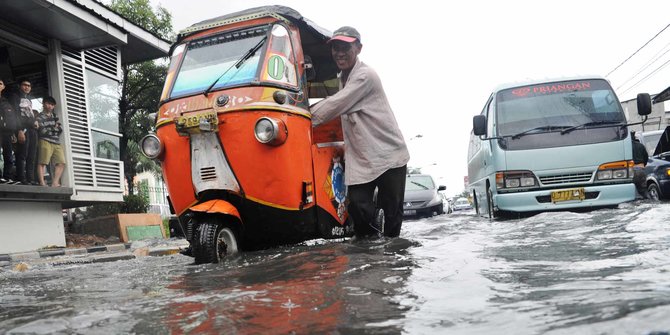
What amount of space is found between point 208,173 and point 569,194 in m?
5.17

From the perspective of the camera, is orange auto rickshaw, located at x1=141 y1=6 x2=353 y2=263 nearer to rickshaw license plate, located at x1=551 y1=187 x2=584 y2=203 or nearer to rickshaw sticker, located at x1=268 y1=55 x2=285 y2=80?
rickshaw sticker, located at x1=268 y1=55 x2=285 y2=80

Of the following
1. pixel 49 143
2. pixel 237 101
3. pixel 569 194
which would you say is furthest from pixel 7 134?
pixel 569 194

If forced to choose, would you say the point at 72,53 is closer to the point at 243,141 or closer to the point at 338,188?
the point at 338,188

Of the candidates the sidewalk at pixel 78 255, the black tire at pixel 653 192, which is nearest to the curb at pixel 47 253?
the sidewalk at pixel 78 255

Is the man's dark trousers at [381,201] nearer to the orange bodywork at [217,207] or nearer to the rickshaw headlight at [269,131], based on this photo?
the rickshaw headlight at [269,131]

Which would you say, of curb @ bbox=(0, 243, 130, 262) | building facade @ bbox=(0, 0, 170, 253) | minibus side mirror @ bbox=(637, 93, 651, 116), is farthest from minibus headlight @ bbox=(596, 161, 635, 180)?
building facade @ bbox=(0, 0, 170, 253)

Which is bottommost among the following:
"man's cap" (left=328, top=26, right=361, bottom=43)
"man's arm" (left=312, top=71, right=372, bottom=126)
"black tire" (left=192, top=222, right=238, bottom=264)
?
"black tire" (left=192, top=222, right=238, bottom=264)

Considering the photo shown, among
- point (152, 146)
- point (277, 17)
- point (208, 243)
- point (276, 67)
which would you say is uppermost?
point (277, 17)

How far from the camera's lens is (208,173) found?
4.18m

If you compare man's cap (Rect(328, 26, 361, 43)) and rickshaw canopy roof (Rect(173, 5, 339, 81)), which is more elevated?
rickshaw canopy roof (Rect(173, 5, 339, 81))

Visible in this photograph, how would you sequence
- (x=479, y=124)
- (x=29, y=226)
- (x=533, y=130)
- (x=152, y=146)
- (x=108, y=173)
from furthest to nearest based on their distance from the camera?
(x=108, y=173)
(x=29, y=226)
(x=479, y=124)
(x=533, y=130)
(x=152, y=146)

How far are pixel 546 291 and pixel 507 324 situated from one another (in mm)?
489

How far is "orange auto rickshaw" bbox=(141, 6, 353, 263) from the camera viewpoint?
4086 mm

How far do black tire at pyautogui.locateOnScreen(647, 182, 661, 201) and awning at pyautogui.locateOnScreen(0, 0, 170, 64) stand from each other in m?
10.3
